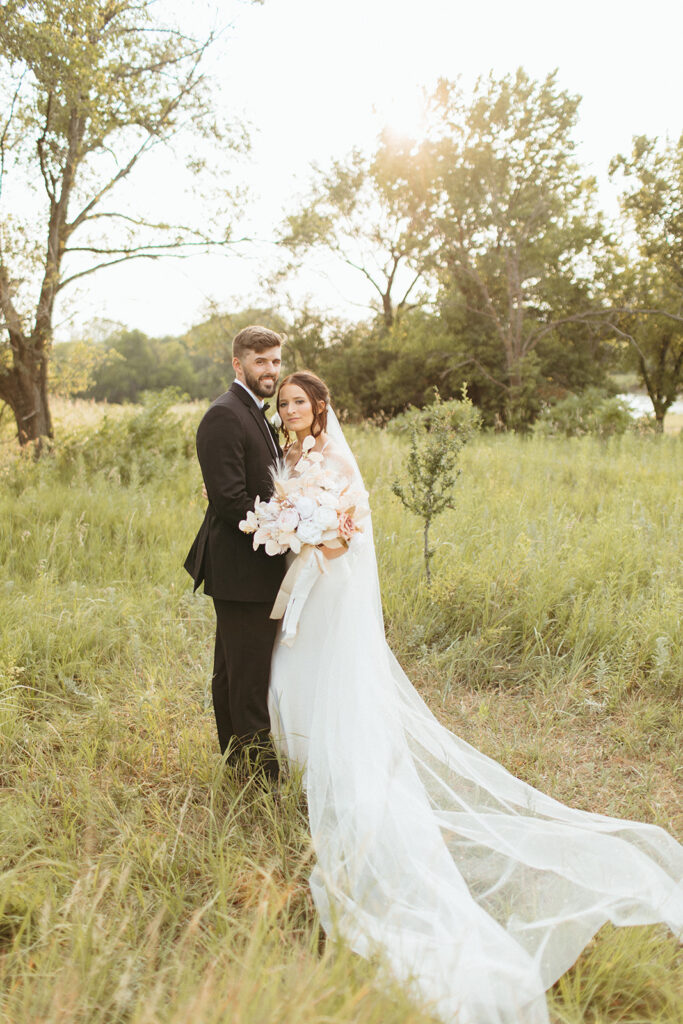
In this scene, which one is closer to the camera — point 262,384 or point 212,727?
point 262,384

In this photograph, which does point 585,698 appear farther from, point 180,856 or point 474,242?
point 474,242

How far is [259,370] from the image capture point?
325cm

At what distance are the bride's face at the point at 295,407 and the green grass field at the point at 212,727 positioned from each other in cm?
177

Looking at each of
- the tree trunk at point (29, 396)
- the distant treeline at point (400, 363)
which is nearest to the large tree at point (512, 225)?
the distant treeline at point (400, 363)

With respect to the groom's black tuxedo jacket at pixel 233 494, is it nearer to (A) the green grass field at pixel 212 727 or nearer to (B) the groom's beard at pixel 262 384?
(B) the groom's beard at pixel 262 384

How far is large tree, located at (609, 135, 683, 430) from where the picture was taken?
16859 mm

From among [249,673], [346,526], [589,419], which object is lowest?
[249,673]

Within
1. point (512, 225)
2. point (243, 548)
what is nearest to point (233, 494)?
point (243, 548)

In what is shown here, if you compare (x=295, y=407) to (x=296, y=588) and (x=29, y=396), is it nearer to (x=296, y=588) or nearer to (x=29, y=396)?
(x=296, y=588)

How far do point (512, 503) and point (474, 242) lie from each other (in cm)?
1471

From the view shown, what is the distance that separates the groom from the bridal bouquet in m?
0.10

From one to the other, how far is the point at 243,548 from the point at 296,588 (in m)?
0.32

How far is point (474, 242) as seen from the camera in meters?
19.2

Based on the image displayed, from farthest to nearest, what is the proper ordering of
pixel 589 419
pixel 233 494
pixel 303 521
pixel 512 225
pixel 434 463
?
pixel 512 225 → pixel 589 419 → pixel 434 463 → pixel 233 494 → pixel 303 521
